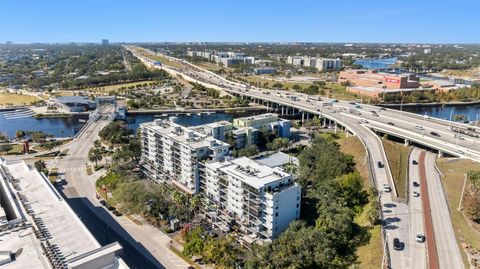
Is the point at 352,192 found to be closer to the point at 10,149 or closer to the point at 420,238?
the point at 420,238

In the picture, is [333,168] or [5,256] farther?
[333,168]

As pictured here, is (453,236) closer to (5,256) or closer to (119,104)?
(5,256)

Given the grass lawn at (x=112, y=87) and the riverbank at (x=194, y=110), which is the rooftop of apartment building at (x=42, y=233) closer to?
the riverbank at (x=194, y=110)

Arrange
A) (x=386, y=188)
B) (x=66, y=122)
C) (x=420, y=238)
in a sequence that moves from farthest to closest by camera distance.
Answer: (x=66, y=122) → (x=386, y=188) → (x=420, y=238)

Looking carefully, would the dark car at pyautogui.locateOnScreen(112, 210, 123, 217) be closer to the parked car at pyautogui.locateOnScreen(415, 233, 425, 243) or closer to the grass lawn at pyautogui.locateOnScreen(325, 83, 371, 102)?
the parked car at pyautogui.locateOnScreen(415, 233, 425, 243)

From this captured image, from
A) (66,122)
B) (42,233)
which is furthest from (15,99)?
(42,233)

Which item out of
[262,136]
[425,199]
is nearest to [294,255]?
[425,199]
